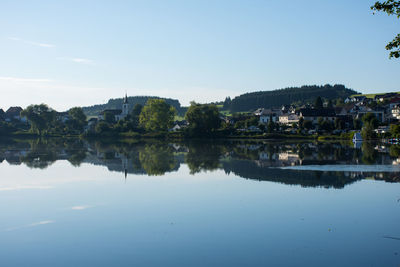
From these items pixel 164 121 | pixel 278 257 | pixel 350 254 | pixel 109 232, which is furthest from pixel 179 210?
pixel 164 121

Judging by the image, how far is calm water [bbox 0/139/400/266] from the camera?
1179 centimetres

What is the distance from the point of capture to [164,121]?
110m

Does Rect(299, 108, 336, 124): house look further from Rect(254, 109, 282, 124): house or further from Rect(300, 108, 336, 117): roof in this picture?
Rect(254, 109, 282, 124): house

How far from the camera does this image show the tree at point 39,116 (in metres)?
118

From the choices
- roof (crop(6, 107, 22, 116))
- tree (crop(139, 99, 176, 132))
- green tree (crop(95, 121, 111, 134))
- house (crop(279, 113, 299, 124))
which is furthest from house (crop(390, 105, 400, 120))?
roof (crop(6, 107, 22, 116))

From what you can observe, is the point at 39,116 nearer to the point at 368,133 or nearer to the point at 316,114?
the point at 316,114

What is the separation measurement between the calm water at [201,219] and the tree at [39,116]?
313 ft

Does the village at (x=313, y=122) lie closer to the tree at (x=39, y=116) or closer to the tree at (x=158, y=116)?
the tree at (x=158, y=116)

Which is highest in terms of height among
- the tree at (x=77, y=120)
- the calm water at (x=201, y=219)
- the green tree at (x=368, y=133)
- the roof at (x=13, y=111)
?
the roof at (x=13, y=111)

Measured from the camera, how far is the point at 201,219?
52.2 ft

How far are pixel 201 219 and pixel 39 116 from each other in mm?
112932

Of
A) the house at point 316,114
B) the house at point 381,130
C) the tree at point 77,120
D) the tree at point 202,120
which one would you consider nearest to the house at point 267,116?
the house at point 316,114

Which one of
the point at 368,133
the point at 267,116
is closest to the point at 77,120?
the point at 267,116

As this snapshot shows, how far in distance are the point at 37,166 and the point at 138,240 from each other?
24.8 meters
